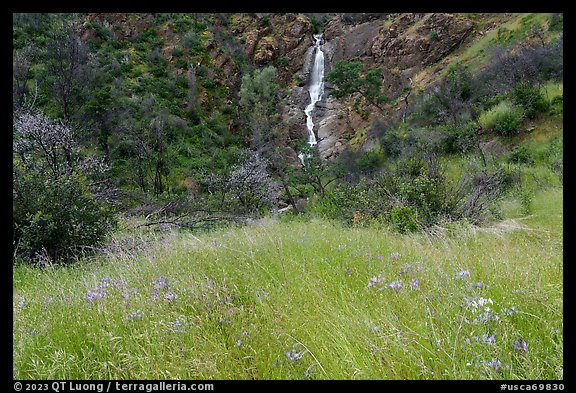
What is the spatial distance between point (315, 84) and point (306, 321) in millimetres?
37517

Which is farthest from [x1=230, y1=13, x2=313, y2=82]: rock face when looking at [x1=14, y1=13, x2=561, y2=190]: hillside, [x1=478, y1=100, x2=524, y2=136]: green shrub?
[x1=478, y1=100, x2=524, y2=136]: green shrub

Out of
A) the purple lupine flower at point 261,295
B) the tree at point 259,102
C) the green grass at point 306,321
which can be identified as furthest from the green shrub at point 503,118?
the tree at point 259,102

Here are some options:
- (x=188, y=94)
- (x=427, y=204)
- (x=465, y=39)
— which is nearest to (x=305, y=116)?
(x=188, y=94)

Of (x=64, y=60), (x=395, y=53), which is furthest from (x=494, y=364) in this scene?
(x=395, y=53)

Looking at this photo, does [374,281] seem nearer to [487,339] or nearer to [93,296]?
[487,339]

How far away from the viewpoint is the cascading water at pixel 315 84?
109 feet

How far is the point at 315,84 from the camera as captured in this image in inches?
1436

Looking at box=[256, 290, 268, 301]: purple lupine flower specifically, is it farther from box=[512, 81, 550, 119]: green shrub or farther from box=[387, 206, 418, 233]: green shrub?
box=[512, 81, 550, 119]: green shrub

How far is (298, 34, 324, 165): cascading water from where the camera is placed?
3325cm

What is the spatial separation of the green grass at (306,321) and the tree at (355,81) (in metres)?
27.2

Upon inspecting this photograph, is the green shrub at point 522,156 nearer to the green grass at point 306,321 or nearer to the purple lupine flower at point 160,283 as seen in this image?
the green grass at point 306,321

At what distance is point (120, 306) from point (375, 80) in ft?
97.4

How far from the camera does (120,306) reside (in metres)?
2.01

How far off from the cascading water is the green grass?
97.7 feet
